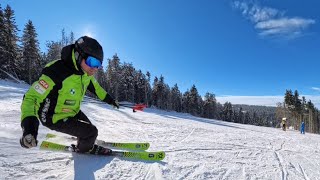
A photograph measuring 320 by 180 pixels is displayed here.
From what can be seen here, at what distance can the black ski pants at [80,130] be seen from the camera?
496cm

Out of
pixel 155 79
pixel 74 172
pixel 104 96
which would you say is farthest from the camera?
pixel 155 79

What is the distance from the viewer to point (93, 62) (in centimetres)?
448

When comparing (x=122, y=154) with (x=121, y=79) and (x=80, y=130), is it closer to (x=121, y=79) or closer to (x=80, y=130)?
(x=80, y=130)

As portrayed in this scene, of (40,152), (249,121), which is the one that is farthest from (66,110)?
(249,121)

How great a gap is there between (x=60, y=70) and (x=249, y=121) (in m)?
130

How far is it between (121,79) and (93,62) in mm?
77839

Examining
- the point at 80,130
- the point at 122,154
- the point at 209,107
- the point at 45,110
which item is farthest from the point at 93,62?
the point at 209,107

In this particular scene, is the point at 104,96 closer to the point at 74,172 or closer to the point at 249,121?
the point at 74,172

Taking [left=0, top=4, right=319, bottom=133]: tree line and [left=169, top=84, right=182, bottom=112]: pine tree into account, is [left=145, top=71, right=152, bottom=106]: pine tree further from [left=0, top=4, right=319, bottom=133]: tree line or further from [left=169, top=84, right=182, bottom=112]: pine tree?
[left=169, top=84, right=182, bottom=112]: pine tree

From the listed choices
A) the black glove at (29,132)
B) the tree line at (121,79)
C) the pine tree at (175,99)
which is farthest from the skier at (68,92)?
the pine tree at (175,99)

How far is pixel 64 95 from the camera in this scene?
477 cm

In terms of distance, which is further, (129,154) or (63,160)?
(129,154)

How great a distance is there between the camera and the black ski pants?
496 cm

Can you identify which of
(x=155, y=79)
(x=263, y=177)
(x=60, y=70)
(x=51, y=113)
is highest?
(x=155, y=79)
